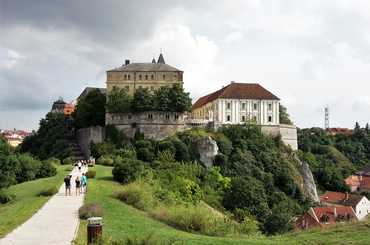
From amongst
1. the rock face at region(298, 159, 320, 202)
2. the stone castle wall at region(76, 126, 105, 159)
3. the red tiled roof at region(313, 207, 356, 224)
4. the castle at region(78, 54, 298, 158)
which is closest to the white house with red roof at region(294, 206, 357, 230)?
the red tiled roof at region(313, 207, 356, 224)

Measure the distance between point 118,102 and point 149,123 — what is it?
5.08m

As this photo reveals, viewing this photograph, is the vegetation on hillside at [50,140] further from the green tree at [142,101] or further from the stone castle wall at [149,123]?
the green tree at [142,101]

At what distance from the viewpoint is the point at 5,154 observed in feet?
116

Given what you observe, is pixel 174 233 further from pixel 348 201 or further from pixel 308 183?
pixel 348 201

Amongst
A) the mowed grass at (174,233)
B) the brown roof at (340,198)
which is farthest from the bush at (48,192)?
the brown roof at (340,198)

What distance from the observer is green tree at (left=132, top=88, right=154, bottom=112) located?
215 feet

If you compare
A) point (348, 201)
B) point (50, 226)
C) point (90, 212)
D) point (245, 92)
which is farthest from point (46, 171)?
point (348, 201)

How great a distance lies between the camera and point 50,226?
18812 mm

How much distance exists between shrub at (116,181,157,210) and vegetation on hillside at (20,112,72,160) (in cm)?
4041

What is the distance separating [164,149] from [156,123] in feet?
16.9

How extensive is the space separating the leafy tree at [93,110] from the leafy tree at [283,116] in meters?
28.1

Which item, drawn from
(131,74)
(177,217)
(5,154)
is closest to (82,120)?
(131,74)

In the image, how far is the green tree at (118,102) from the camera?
218 ft

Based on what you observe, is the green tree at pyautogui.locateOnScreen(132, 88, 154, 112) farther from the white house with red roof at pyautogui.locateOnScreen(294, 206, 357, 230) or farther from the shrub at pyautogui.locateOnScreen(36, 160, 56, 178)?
the shrub at pyautogui.locateOnScreen(36, 160, 56, 178)
